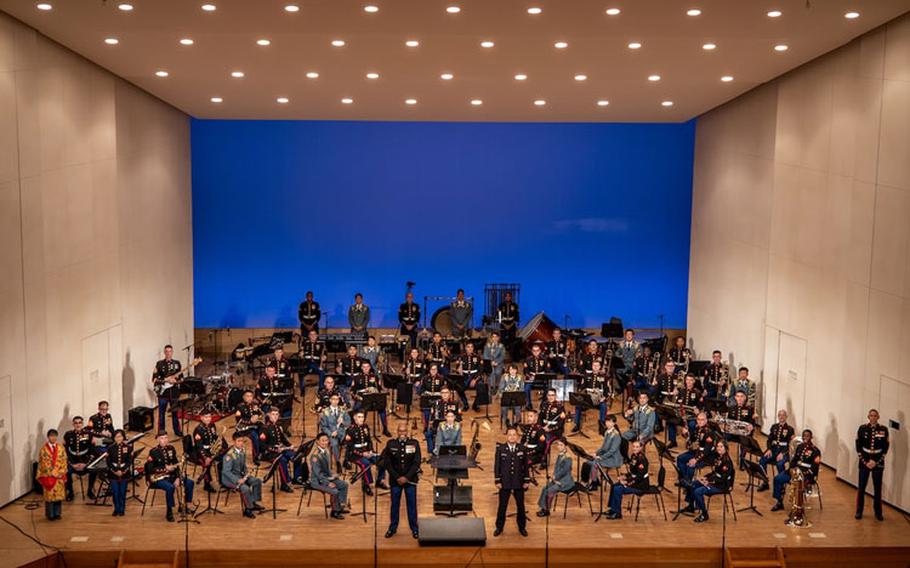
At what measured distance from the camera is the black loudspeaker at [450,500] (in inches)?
596

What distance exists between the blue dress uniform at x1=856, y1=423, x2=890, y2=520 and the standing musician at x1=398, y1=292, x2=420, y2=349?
36.8ft

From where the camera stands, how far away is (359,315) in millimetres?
23812

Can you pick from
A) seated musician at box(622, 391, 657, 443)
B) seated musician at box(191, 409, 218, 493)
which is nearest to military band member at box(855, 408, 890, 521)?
seated musician at box(622, 391, 657, 443)

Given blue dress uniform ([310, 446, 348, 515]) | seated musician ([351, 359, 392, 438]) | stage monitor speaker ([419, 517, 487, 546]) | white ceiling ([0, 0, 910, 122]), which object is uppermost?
white ceiling ([0, 0, 910, 122])

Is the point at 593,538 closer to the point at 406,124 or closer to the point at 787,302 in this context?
the point at 787,302

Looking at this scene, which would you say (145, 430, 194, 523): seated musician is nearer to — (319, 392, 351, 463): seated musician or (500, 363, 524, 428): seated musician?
(319, 392, 351, 463): seated musician

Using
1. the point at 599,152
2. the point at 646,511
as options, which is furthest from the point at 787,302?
the point at 599,152

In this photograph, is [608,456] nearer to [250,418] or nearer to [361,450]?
[361,450]

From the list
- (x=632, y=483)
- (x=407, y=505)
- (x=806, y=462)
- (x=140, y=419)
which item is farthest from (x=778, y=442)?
(x=140, y=419)

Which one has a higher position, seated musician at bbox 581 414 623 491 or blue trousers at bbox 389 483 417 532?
seated musician at bbox 581 414 623 491

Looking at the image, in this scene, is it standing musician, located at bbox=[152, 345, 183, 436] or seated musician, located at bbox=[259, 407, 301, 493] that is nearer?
seated musician, located at bbox=[259, 407, 301, 493]

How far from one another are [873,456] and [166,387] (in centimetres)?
1217

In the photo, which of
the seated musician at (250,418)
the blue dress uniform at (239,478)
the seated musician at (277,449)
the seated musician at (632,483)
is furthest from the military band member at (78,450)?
the seated musician at (632,483)

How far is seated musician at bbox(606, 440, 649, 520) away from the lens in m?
14.8
